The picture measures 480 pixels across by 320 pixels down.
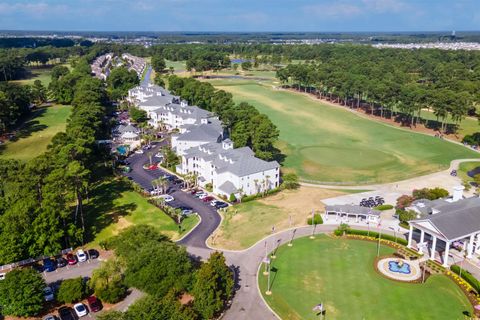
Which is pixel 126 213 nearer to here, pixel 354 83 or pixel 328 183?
pixel 328 183

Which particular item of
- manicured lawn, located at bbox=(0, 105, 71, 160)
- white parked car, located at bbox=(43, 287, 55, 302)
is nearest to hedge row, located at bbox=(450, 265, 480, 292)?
white parked car, located at bbox=(43, 287, 55, 302)

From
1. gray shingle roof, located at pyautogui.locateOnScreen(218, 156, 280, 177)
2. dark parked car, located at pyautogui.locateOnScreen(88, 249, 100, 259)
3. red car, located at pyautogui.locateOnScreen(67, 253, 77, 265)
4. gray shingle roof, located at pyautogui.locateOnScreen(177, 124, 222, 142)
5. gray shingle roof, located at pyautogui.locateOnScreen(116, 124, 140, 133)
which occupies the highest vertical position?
gray shingle roof, located at pyautogui.locateOnScreen(177, 124, 222, 142)

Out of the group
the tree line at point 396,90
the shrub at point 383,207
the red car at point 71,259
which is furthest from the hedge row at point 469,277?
the tree line at point 396,90

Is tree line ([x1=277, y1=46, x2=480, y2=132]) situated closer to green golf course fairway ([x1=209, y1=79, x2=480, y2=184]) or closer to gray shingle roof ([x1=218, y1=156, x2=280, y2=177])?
green golf course fairway ([x1=209, y1=79, x2=480, y2=184])

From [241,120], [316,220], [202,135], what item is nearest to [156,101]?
[241,120]

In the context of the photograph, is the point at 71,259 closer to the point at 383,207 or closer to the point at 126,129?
the point at 383,207

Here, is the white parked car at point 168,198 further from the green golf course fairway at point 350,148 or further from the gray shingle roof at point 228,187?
the green golf course fairway at point 350,148

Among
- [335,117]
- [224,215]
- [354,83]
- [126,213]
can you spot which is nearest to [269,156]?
[224,215]

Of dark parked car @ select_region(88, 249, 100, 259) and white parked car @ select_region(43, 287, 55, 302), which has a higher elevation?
white parked car @ select_region(43, 287, 55, 302)
